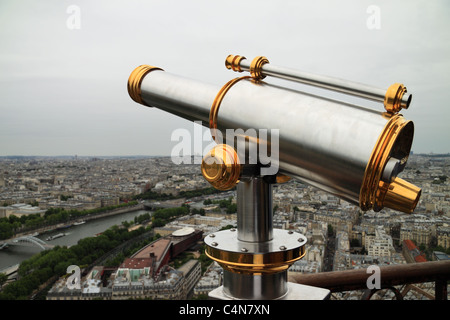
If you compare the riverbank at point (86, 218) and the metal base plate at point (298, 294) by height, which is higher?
the metal base plate at point (298, 294)

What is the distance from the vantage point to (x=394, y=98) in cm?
45

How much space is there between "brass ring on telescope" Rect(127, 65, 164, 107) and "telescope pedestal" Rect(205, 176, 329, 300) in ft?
1.14

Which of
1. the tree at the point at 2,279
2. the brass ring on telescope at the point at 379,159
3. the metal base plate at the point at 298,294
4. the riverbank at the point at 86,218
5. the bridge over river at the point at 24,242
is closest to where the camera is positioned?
the brass ring on telescope at the point at 379,159

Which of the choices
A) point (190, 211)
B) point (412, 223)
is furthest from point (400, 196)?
point (190, 211)

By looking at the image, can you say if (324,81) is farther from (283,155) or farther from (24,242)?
(24,242)

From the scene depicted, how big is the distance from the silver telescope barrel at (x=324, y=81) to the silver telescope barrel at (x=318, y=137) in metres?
0.02

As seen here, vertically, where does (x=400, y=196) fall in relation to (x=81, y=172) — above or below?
above

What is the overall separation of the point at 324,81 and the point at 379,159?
0.59 ft

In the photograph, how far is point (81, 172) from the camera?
12.5 meters

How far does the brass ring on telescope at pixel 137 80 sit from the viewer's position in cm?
74

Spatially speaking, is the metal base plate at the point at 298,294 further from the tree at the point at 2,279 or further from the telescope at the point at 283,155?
the tree at the point at 2,279

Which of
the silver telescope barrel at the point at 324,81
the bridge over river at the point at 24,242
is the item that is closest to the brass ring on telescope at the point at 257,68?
the silver telescope barrel at the point at 324,81
